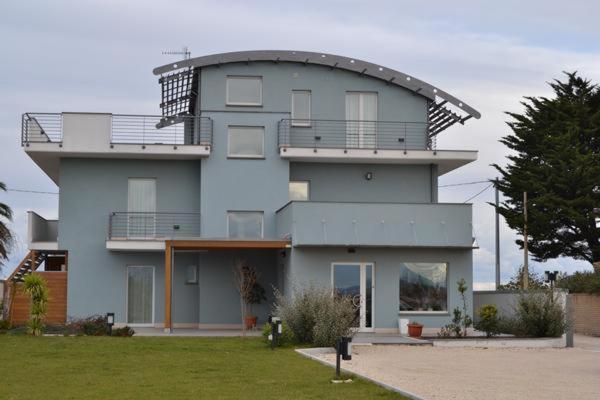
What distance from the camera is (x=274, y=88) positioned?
35.3m

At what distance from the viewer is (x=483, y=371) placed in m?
18.6

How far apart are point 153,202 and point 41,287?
617 centimetres

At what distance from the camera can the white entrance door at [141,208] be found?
34406 mm

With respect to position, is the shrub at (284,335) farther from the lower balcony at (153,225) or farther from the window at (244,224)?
the lower balcony at (153,225)

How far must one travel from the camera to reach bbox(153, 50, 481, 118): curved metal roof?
3459 cm

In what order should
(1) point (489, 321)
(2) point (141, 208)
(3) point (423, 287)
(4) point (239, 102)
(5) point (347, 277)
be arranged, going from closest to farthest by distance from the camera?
1. (1) point (489, 321)
2. (5) point (347, 277)
3. (3) point (423, 287)
4. (2) point (141, 208)
5. (4) point (239, 102)

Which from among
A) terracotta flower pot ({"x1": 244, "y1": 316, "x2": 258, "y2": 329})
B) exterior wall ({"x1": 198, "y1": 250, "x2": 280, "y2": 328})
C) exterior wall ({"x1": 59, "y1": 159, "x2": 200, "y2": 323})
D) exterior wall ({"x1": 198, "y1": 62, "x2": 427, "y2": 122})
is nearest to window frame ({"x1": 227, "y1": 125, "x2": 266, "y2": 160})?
exterior wall ({"x1": 198, "y1": 62, "x2": 427, "y2": 122})

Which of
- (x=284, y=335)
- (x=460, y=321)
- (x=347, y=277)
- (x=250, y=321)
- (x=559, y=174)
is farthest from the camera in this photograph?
(x=559, y=174)

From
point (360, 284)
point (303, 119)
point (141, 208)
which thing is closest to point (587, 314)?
point (360, 284)

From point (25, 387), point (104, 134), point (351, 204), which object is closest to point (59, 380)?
point (25, 387)

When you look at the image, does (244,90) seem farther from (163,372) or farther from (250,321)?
(163,372)

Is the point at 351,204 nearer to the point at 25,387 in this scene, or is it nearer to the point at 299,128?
the point at 299,128

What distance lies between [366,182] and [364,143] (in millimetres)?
1437

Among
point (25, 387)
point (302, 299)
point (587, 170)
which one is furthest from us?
point (587, 170)
